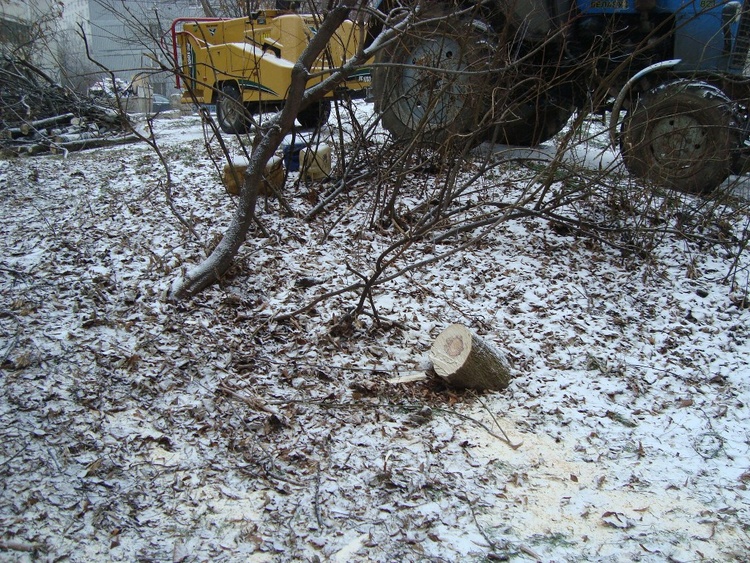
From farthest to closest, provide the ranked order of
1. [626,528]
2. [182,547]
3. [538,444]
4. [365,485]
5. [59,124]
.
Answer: [59,124]
[538,444]
[365,485]
[626,528]
[182,547]

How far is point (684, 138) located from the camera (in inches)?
212

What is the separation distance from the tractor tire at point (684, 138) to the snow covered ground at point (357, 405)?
669mm

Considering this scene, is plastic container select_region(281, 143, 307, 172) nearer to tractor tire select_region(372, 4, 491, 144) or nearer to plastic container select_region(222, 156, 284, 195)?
plastic container select_region(222, 156, 284, 195)

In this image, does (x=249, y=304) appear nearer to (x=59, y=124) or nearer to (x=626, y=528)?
(x=626, y=528)

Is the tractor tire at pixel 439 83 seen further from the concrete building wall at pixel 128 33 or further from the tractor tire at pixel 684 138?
the concrete building wall at pixel 128 33

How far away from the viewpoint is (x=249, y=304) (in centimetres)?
426

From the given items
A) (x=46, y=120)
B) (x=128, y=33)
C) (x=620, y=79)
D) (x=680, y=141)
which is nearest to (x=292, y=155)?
(x=128, y=33)

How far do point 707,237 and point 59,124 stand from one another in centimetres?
1031

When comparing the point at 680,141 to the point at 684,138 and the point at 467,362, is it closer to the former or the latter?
the point at 684,138

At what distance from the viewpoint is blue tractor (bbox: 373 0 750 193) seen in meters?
5.04

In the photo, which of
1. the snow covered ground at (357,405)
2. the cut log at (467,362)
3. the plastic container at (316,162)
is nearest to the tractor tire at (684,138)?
the snow covered ground at (357,405)

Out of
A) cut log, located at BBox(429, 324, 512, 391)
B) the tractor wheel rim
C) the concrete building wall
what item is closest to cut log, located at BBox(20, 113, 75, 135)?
the concrete building wall

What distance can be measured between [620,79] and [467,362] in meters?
4.47

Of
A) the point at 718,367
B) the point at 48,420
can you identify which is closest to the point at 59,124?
the point at 48,420
